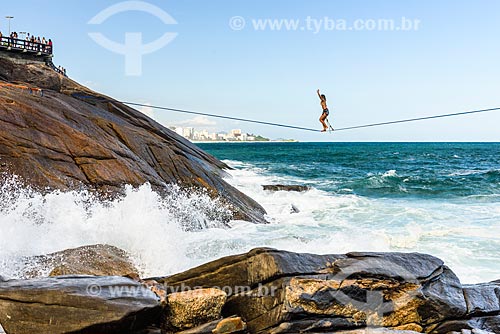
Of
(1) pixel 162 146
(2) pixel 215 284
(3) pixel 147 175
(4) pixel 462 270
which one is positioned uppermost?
(1) pixel 162 146

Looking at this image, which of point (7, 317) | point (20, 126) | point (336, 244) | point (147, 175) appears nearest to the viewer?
point (7, 317)

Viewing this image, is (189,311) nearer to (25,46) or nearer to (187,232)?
(187,232)

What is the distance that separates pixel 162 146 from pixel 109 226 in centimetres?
626

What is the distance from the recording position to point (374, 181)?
Result: 99.6ft

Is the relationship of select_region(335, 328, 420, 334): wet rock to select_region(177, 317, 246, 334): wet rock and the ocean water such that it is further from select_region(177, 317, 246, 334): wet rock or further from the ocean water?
the ocean water

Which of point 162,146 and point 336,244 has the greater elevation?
point 162,146

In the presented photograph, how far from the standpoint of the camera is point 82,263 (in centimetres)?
705

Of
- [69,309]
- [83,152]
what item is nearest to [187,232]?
[83,152]

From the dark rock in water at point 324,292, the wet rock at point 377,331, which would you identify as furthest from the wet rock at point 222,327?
the wet rock at point 377,331

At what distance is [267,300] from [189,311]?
88cm

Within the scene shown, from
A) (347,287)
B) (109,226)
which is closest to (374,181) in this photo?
(109,226)

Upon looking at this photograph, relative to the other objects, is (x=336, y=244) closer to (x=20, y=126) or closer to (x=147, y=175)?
(x=147, y=175)

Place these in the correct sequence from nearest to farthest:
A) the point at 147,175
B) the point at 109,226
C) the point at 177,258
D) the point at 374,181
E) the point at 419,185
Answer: the point at 177,258 < the point at 109,226 < the point at 147,175 < the point at 419,185 < the point at 374,181

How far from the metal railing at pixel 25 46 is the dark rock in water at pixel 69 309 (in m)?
22.3
